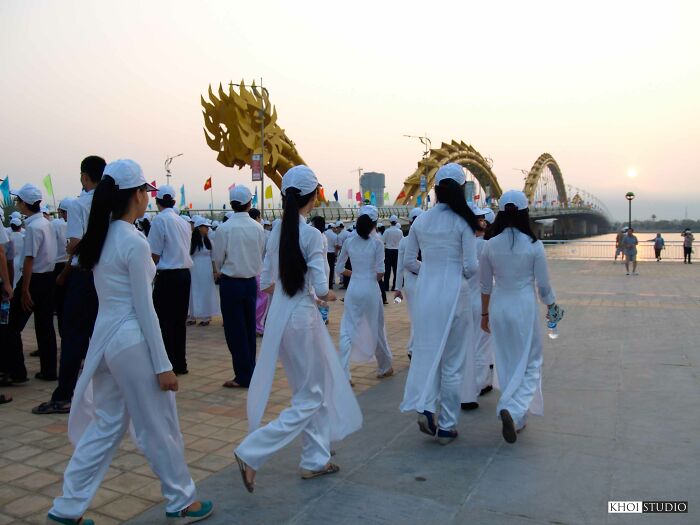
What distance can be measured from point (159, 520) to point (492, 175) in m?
69.2

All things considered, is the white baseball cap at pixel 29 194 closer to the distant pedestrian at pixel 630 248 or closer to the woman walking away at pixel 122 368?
the woman walking away at pixel 122 368

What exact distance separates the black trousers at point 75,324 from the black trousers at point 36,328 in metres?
1.08

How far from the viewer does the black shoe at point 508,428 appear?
3.70 metres

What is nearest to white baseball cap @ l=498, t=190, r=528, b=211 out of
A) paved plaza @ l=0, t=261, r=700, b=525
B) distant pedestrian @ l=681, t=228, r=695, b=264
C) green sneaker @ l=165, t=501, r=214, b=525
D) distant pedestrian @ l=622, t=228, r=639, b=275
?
paved plaza @ l=0, t=261, r=700, b=525

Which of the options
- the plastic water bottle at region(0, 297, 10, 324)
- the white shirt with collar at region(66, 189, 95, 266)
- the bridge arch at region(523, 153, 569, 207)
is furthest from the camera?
the bridge arch at region(523, 153, 569, 207)

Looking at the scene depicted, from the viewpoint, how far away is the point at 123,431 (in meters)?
2.79

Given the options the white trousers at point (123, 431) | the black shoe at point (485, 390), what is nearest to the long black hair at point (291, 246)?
the white trousers at point (123, 431)

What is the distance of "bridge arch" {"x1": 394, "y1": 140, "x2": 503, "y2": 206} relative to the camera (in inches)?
1951

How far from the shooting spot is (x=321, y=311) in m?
3.58

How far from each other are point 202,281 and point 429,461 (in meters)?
6.37

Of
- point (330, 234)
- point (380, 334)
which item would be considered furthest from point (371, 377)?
point (330, 234)

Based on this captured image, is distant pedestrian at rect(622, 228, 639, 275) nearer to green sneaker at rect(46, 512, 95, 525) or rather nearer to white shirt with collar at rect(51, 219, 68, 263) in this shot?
white shirt with collar at rect(51, 219, 68, 263)

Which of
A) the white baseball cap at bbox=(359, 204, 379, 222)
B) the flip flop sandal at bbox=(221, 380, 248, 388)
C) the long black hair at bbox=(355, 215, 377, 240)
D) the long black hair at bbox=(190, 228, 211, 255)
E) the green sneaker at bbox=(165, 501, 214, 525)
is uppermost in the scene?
the white baseball cap at bbox=(359, 204, 379, 222)

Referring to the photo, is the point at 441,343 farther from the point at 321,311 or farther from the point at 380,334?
the point at 380,334
